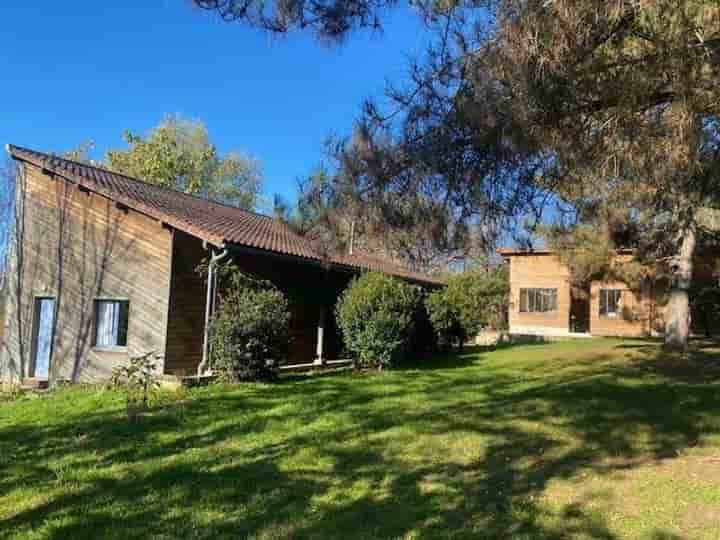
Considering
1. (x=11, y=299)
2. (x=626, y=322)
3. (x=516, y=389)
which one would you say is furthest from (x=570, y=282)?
(x=11, y=299)

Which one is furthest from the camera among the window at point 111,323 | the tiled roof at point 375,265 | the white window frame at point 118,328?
the window at point 111,323

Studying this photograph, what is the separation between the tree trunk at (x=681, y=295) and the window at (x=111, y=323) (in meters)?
14.5

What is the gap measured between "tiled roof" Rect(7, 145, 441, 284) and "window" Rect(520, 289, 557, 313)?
14.5 metres

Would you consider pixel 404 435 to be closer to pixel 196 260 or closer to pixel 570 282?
pixel 196 260

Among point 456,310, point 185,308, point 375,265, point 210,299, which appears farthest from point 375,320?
point 456,310

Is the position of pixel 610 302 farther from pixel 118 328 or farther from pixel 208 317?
pixel 118 328

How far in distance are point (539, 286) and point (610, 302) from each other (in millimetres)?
3228

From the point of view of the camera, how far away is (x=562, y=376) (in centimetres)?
1256

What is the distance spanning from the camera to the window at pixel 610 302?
2788cm

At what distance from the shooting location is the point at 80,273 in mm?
14039

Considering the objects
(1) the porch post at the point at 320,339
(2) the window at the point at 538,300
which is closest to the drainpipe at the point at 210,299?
(1) the porch post at the point at 320,339

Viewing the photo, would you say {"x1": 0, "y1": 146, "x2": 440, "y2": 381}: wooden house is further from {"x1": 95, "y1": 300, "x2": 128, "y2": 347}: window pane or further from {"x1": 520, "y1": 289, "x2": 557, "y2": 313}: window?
{"x1": 520, "y1": 289, "x2": 557, "y2": 313}: window

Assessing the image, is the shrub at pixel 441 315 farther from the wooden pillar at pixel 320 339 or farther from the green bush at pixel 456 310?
the wooden pillar at pixel 320 339

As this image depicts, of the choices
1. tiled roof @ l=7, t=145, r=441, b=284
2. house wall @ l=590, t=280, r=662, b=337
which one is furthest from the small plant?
house wall @ l=590, t=280, r=662, b=337
